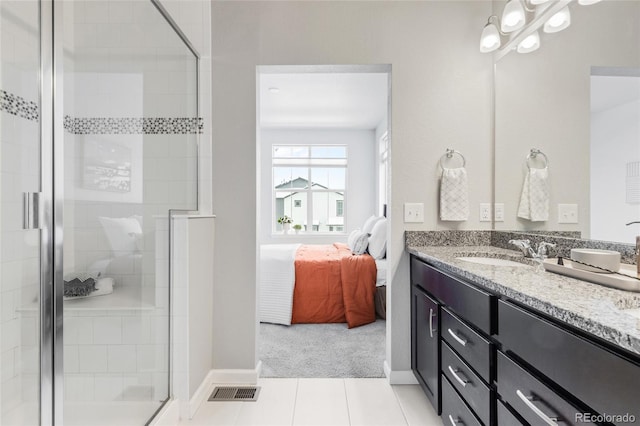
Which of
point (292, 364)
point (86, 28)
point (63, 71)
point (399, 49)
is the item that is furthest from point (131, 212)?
point (399, 49)

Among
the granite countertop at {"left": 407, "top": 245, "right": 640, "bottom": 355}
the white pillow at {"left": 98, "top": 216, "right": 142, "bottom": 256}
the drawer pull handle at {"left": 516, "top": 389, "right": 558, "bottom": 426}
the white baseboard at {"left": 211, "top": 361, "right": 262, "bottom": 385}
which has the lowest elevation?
the white baseboard at {"left": 211, "top": 361, "right": 262, "bottom": 385}

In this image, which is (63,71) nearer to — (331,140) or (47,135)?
(47,135)

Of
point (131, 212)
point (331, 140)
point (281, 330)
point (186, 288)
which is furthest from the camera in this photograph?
point (331, 140)

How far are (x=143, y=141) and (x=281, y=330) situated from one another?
6.76 feet

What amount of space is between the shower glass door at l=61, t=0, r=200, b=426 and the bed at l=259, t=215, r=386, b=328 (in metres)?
1.46

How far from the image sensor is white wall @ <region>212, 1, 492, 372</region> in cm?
207

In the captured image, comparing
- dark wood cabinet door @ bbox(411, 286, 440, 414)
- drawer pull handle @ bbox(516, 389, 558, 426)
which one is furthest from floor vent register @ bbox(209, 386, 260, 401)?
drawer pull handle @ bbox(516, 389, 558, 426)

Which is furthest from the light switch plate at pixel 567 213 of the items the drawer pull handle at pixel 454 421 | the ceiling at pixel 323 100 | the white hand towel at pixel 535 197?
the ceiling at pixel 323 100

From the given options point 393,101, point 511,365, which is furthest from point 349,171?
point 511,365

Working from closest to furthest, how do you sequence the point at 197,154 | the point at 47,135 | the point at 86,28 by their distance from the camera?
the point at 47,135
the point at 86,28
the point at 197,154

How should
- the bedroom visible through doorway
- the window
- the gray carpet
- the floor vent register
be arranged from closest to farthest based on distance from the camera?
the floor vent register, the gray carpet, the bedroom visible through doorway, the window

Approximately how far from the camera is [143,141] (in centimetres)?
159
